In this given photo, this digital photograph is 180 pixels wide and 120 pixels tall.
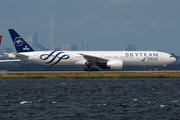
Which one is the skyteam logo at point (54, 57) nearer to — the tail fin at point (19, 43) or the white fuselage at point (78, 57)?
the white fuselage at point (78, 57)

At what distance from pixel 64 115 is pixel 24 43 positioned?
5981cm

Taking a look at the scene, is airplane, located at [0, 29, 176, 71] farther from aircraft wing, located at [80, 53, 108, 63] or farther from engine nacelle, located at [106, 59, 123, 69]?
engine nacelle, located at [106, 59, 123, 69]

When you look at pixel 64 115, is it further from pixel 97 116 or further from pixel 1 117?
pixel 1 117

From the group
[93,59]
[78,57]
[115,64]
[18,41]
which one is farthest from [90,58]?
[18,41]

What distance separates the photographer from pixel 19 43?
87562 millimetres

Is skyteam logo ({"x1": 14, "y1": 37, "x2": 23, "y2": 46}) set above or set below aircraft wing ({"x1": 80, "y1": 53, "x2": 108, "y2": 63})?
above

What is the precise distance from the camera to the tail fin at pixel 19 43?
87438mm

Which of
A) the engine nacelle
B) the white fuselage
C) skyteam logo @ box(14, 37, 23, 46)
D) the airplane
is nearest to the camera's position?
the engine nacelle

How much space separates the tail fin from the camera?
87.4m

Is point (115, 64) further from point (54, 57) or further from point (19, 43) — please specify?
point (19, 43)

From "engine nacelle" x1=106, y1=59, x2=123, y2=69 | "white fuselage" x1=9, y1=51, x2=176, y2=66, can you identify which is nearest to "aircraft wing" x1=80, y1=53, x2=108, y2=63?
"white fuselage" x1=9, y1=51, x2=176, y2=66

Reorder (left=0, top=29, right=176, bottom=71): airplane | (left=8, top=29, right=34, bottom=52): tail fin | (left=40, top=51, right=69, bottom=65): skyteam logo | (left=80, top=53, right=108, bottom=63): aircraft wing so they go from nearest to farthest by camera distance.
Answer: (left=80, top=53, right=108, bottom=63): aircraft wing, (left=0, top=29, right=176, bottom=71): airplane, (left=40, top=51, right=69, bottom=65): skyteam logo, (left=8, top=29, right=34, bottom=52): tail fin

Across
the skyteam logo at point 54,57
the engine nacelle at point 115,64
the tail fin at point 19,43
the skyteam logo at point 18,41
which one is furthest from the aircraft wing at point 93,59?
the skyteam logo at point 18,41

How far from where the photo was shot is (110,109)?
33.9 m
